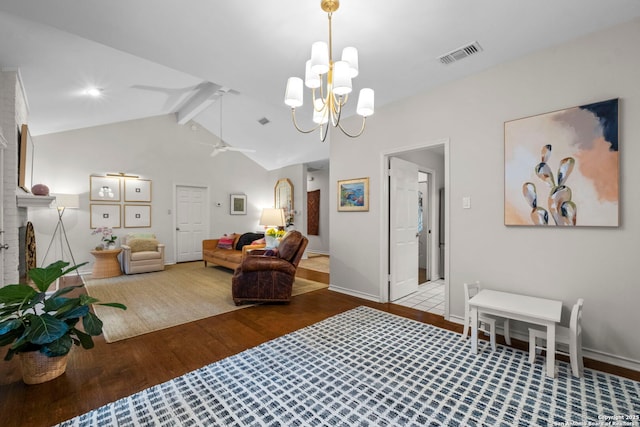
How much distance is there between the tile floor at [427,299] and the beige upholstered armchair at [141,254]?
4.82 m

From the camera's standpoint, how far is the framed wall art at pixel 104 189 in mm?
5723

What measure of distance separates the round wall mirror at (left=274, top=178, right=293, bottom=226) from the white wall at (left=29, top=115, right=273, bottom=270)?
1.11 feet

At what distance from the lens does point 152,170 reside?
647 cm

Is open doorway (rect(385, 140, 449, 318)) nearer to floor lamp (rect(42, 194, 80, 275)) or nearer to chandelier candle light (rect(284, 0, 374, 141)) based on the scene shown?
chandelier candle light (rect(284, 0, 374, 141))

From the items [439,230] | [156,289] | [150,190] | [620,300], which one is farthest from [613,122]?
[150,190]

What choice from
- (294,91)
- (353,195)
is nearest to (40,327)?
(294,91)

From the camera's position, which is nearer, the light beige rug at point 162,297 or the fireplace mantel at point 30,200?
the light beige rug at point 162,297

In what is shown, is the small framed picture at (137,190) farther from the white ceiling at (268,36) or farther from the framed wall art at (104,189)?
the white ceiling at (268,36)

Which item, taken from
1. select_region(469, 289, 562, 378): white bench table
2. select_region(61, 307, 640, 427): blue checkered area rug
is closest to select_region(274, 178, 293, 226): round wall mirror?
select_region(61, 307, 640, 427): blue checkered area rug

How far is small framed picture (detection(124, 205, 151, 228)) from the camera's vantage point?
6125 mm

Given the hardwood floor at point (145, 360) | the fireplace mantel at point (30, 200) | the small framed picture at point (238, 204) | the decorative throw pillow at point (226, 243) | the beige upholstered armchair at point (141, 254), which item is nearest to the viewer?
the hardwood floor at point (145, 360)

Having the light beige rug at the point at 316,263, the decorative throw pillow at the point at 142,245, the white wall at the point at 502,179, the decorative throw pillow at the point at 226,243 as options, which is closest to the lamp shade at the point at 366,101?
the white wall at the point at 502,179

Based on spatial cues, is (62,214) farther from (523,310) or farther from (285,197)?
(523,310)

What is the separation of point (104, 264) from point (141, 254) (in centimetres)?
64
